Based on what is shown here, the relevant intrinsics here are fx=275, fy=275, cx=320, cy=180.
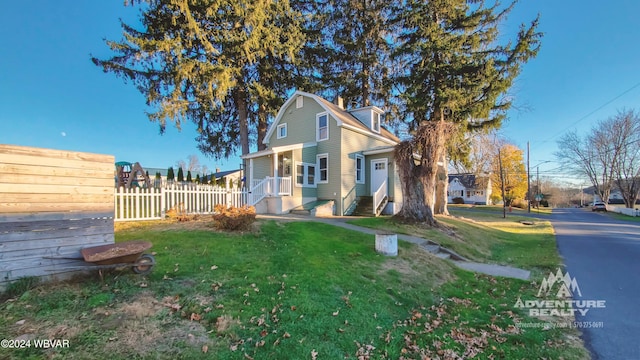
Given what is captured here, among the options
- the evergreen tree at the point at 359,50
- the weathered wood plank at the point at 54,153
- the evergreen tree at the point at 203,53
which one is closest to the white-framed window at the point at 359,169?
the evergreen tree at the point at 359,50

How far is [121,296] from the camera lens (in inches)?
138

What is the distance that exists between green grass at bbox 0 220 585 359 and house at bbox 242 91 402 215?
867cm

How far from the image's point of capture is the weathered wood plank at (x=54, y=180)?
342 centimetres

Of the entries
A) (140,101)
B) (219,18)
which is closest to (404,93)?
(219,18)

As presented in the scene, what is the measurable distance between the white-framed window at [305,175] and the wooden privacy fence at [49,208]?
37.9ft

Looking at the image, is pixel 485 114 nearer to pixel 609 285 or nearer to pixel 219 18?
pixel 609 285

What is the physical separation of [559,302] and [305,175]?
12.3 metres

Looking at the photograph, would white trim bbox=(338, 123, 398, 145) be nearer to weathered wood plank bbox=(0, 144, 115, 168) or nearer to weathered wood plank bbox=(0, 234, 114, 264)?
weathered wood plank bbox=(0, 144, 115, 168)

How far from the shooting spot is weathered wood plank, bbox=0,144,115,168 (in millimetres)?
3464

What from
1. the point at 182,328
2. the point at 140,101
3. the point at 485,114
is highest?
the point at 140,101

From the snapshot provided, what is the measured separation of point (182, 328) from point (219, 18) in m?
19.9

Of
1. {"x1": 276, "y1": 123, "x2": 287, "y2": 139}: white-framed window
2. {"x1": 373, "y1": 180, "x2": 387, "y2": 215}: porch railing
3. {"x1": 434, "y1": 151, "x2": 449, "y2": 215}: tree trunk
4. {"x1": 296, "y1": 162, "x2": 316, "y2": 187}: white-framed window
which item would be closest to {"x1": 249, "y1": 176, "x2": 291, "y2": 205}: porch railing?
{"x1": 296, "y1": 162, "x2": 316, "y2": 187}: white-framed window

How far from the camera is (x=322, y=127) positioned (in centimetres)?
1655

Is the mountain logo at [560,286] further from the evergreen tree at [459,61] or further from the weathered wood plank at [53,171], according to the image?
the evergreen tree at [459,61]
